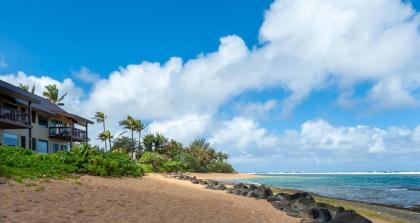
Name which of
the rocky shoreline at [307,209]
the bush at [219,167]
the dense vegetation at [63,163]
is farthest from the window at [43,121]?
the bush at [219,167]

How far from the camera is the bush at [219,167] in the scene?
8104 centimetres

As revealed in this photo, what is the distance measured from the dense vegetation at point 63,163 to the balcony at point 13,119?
811 cm

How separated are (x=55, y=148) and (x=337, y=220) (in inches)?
1331

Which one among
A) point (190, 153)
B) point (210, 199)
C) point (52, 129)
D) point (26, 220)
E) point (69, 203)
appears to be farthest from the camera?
point (190, 153)

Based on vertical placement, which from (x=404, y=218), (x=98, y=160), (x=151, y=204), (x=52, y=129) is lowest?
(x=404, y=218)

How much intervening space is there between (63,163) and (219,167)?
62.3 metres

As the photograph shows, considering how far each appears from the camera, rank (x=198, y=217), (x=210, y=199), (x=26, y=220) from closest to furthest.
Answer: (x=26, y=220), (x=198, y=217), (x=210, y=199)

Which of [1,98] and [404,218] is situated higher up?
[1,98]

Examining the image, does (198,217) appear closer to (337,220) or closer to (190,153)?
(337,220)

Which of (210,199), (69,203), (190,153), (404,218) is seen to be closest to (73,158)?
→ (210,199)

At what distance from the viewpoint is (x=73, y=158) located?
2262 cm

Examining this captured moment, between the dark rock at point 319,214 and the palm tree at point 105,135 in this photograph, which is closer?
the dark rock at point 319,214

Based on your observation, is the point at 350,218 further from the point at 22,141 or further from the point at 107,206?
the point at 22,141

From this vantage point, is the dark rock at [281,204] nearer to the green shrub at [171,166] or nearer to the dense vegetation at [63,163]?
the dense vegetation at [63,163]
